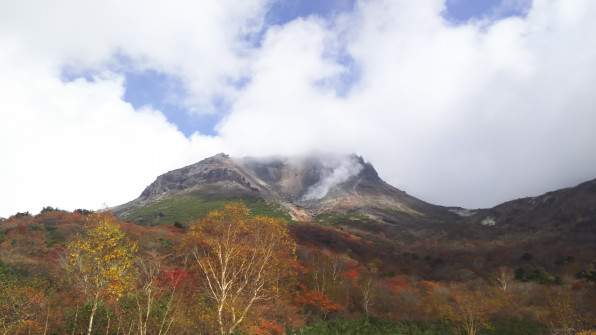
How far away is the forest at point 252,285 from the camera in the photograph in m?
21.0

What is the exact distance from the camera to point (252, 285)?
26094mm

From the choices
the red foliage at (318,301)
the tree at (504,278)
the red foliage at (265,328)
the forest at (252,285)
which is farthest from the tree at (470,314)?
the red foliage at (265,328)

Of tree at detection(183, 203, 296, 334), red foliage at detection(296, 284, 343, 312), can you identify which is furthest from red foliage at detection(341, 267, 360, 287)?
tree at detection(183, 203, 296, 334)

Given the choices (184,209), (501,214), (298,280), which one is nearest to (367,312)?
(298,280)

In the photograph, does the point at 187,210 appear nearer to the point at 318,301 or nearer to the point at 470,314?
the point at 318,301

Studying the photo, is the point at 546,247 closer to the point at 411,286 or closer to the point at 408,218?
the point at 411,286

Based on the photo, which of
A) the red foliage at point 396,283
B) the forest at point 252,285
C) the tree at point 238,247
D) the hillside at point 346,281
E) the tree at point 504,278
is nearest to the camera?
the forest at point 252,285

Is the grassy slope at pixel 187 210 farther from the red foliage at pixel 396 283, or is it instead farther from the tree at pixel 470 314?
the tree at pixel 470 314

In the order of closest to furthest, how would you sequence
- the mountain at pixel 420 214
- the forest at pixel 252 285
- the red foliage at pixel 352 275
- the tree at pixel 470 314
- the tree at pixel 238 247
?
the forest at pixel 252 285 → the tree at pixel 238 247 → the tree at pixel 470 314 → the red foliage at pixel 352 275 → the mountain at pixel 420 214

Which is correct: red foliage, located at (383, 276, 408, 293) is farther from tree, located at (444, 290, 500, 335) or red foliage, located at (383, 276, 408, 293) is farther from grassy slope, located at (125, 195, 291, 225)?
grassy slope, located at (125, 195, 291, 225)

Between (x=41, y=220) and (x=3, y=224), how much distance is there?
9.28 meters

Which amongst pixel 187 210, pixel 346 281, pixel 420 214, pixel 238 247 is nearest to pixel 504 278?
pixel 346 281

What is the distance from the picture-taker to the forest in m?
21.0

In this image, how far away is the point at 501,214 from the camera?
523ft
